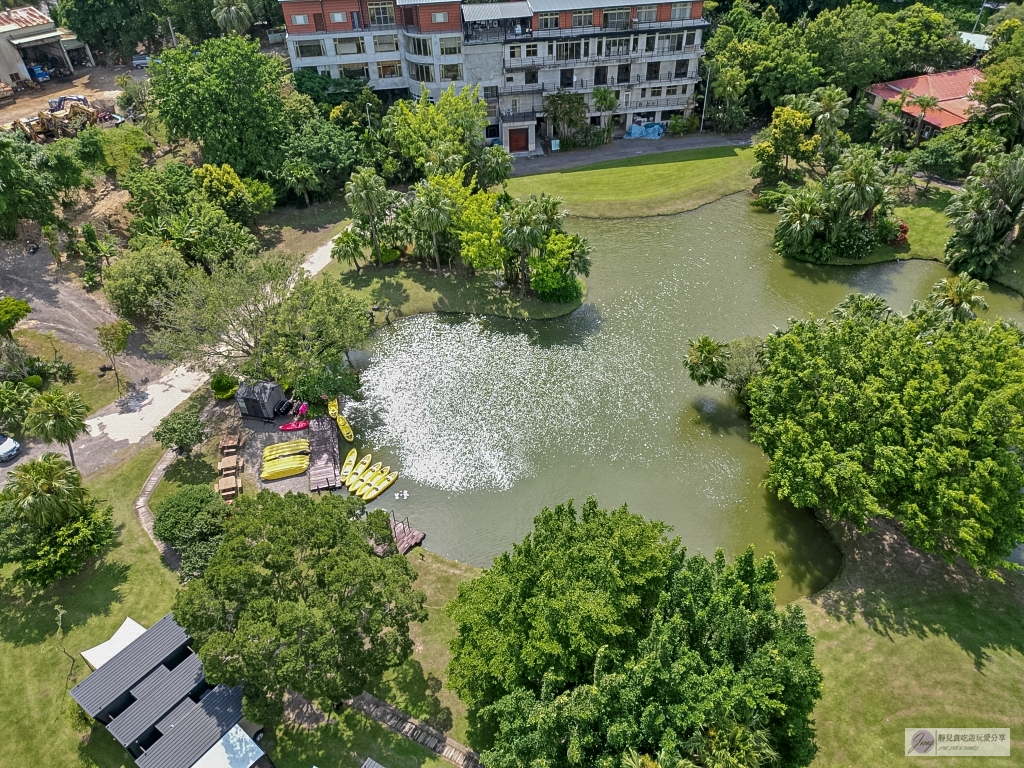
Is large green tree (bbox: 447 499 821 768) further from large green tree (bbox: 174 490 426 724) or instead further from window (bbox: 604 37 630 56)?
window (bbox: 604 37 630 56)

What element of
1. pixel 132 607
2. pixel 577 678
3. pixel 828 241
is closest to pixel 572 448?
pixel 577 678

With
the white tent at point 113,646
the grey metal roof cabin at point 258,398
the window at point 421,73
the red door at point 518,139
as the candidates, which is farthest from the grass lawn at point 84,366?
the red door at point 518,139

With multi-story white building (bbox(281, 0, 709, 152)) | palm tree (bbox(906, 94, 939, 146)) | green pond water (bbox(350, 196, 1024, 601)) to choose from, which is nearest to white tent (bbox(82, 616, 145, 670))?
green pond water (bbox(350, 196, 1024, 601))

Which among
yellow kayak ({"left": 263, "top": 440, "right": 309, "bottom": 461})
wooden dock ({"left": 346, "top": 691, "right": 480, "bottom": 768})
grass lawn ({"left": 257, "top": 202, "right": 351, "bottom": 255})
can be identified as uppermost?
grass lawn ({"left": 257, "top": 202, "right": 351, "bottom": 255})

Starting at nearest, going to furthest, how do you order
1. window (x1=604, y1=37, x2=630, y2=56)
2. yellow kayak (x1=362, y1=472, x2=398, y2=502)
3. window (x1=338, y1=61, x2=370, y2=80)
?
yellow kayak (x1=362, y1=472, x2=398, y2=502)
window (x1=604, y1=37, x2=630, y2=56)
window (x1=338, y1=61, x2=370, y2=80)

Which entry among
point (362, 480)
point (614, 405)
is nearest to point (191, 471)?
point (362, 480)

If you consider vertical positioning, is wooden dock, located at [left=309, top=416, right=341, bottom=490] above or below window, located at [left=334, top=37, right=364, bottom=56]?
below
